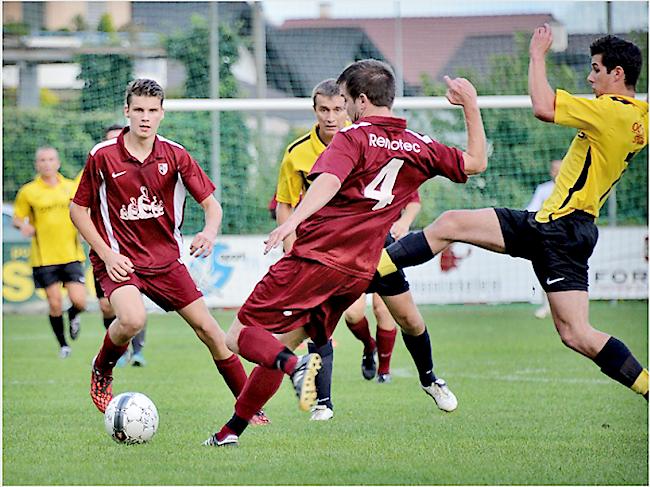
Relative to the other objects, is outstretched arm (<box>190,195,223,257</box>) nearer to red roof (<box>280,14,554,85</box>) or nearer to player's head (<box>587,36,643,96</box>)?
player's head (<box>587,36,643,96</box>)

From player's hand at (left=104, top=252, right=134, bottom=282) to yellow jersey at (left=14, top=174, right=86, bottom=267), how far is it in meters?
5.92

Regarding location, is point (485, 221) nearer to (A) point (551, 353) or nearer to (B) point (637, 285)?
(A) point (551, 353)

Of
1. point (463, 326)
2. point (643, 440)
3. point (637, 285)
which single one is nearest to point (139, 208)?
→ point (643, 440)

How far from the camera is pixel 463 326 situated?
48.0ft

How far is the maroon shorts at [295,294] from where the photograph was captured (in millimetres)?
5668

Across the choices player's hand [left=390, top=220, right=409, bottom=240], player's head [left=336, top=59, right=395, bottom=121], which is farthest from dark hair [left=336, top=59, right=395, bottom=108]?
player's hand [left=390, top=220, right=409, bottom=240]

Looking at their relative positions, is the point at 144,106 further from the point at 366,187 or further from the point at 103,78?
the point at 103,78

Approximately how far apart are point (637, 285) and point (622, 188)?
1787 millimetres

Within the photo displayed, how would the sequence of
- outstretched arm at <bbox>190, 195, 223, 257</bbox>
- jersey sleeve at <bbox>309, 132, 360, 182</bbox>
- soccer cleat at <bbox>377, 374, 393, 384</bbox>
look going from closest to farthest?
1. jersey sleeve at <bbox>309, 132, 360, 182</bbox>
2. outstretched arm at <bbox>190, 195, 223, 257</bbox>
3. soccer cleat at <bbox>377, 374, 393, 384</bbox>

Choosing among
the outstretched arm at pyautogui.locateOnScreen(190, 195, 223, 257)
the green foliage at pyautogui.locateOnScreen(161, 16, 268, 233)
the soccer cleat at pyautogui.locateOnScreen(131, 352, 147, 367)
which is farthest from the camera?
the green foliage at pyautogui.locateOnScreen(161, 16, 268, 233)

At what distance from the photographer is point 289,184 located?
7.89m

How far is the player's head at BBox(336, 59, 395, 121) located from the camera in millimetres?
5777

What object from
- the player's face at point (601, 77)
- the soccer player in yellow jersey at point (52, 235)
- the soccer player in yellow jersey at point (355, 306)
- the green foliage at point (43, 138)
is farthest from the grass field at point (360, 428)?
the green foliage at point (43, 138)

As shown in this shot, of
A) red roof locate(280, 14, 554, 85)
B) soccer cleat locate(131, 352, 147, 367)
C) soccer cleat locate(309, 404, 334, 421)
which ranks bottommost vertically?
soccer cleat locate(131, 352, 147, 367)
